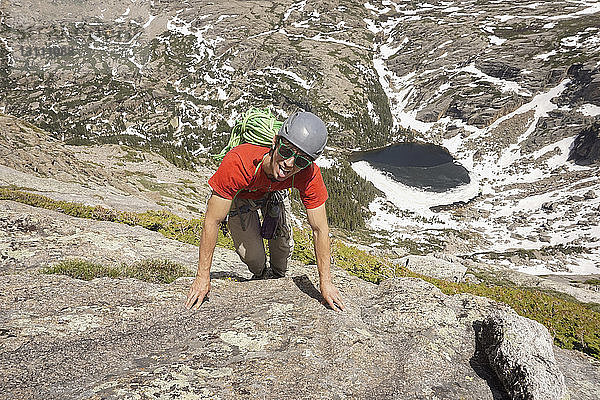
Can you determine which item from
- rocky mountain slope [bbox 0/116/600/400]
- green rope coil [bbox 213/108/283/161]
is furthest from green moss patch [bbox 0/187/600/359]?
green rope coil [bbox 213/108/283/161]

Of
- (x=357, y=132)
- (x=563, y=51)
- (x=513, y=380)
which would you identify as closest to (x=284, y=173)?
(x=513, y=380)

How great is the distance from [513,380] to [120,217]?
1409cm

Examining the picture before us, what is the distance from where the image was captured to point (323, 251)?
583 cm

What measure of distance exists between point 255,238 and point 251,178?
A: 89.2 inches

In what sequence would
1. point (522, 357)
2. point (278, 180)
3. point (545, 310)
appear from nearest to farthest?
point (522, 357) → point (278, 180) → point (545, 310)

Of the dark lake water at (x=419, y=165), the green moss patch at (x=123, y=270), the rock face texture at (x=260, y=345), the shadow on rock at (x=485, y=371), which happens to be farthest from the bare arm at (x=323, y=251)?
the dark lake water at (x=419, y=165)

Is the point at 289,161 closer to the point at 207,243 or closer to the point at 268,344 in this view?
the point at 207,243

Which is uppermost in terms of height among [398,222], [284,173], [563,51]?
[563,51]

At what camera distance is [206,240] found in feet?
17.6

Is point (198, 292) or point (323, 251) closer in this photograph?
point (198, 292)

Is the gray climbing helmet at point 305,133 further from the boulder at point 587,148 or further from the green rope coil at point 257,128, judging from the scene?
the boulder at point 587,148

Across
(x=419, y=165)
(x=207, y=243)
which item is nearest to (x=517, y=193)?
(x=419, y=165)

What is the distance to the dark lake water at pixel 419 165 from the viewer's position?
117m

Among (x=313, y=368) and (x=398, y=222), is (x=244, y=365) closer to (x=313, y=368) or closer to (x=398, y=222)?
(x=313, y=368)
